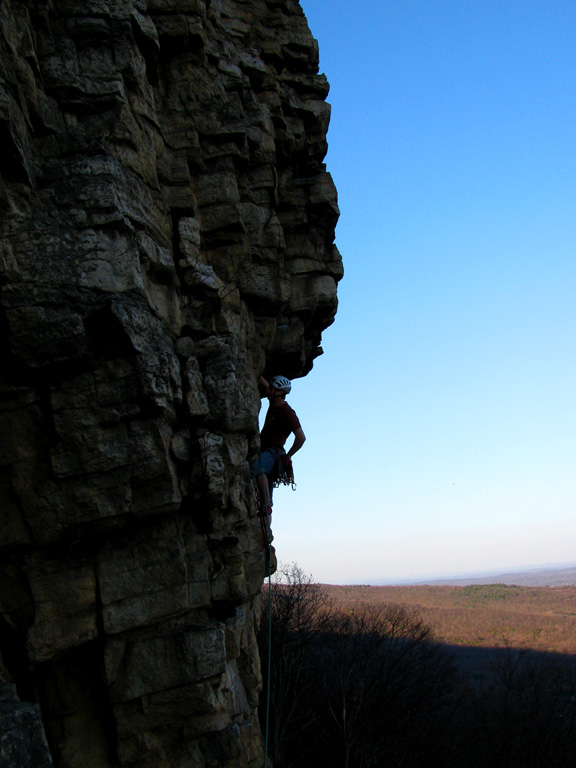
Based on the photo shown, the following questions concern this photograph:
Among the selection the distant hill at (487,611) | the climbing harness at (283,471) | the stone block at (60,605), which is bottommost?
the distant hill at (487,611)

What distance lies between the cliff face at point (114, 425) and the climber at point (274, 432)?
70cm

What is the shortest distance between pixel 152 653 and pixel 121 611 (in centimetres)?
61

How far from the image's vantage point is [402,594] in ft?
292

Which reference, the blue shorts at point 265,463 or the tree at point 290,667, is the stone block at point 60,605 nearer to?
the blue shorts at point 265,463

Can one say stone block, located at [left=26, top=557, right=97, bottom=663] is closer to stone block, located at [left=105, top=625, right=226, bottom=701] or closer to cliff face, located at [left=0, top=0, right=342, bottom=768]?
cliff face, located at [left=0, top=0, right=342, bottom=768]

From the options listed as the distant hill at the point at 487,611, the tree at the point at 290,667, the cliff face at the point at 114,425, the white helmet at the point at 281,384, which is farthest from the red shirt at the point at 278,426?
the distant hill at the point at 487,611

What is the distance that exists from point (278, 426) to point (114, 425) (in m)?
3.81

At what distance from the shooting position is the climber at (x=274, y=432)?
10.1 meters

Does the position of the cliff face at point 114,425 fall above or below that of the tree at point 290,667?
above

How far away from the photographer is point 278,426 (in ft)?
34.9

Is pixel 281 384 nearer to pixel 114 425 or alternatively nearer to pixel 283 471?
pixel 283 471

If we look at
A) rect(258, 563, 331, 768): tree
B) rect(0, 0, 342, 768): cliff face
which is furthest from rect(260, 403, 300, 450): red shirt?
rect(258, 563, 331, 768): tree

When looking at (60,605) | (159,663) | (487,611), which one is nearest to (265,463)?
(159,663)

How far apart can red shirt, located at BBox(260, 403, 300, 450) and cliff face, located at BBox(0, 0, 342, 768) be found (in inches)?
41.2
